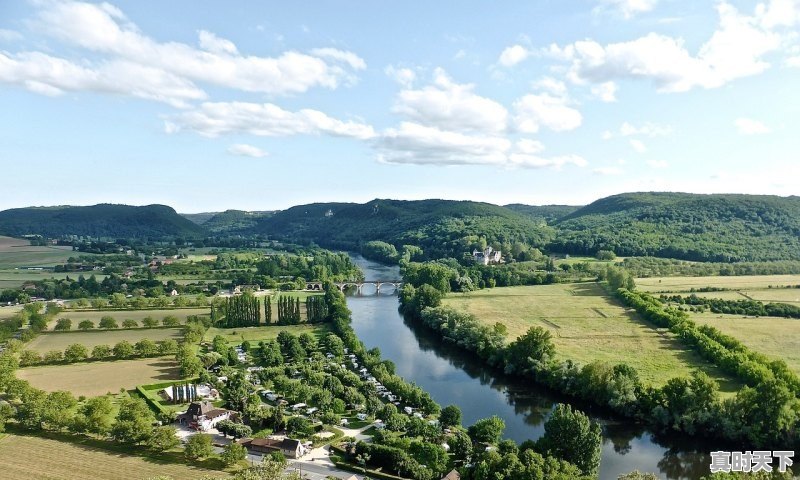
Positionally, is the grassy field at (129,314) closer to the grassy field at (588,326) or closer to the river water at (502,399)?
the river water at (502,399)

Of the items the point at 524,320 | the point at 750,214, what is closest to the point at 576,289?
the point at 524,320

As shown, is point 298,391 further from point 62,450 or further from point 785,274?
point 785,274

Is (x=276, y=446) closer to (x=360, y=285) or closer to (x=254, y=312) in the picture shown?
(x=254, y=312)

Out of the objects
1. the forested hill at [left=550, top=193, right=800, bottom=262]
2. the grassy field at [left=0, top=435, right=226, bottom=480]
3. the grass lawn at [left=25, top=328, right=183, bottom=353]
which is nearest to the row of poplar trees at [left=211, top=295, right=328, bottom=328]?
the grass lawn at [left=25, top=328, right=183, bottom=353]

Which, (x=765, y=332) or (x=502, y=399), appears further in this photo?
(x=765, y=332)

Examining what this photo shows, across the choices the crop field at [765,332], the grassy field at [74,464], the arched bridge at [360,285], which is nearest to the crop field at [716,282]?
the crop field at [765,332]

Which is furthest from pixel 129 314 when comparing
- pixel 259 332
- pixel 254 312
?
pixel 259 332

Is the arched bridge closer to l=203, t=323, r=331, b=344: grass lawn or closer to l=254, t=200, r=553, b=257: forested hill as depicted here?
l=203, t=323, r=331, b=344: grass lawn
